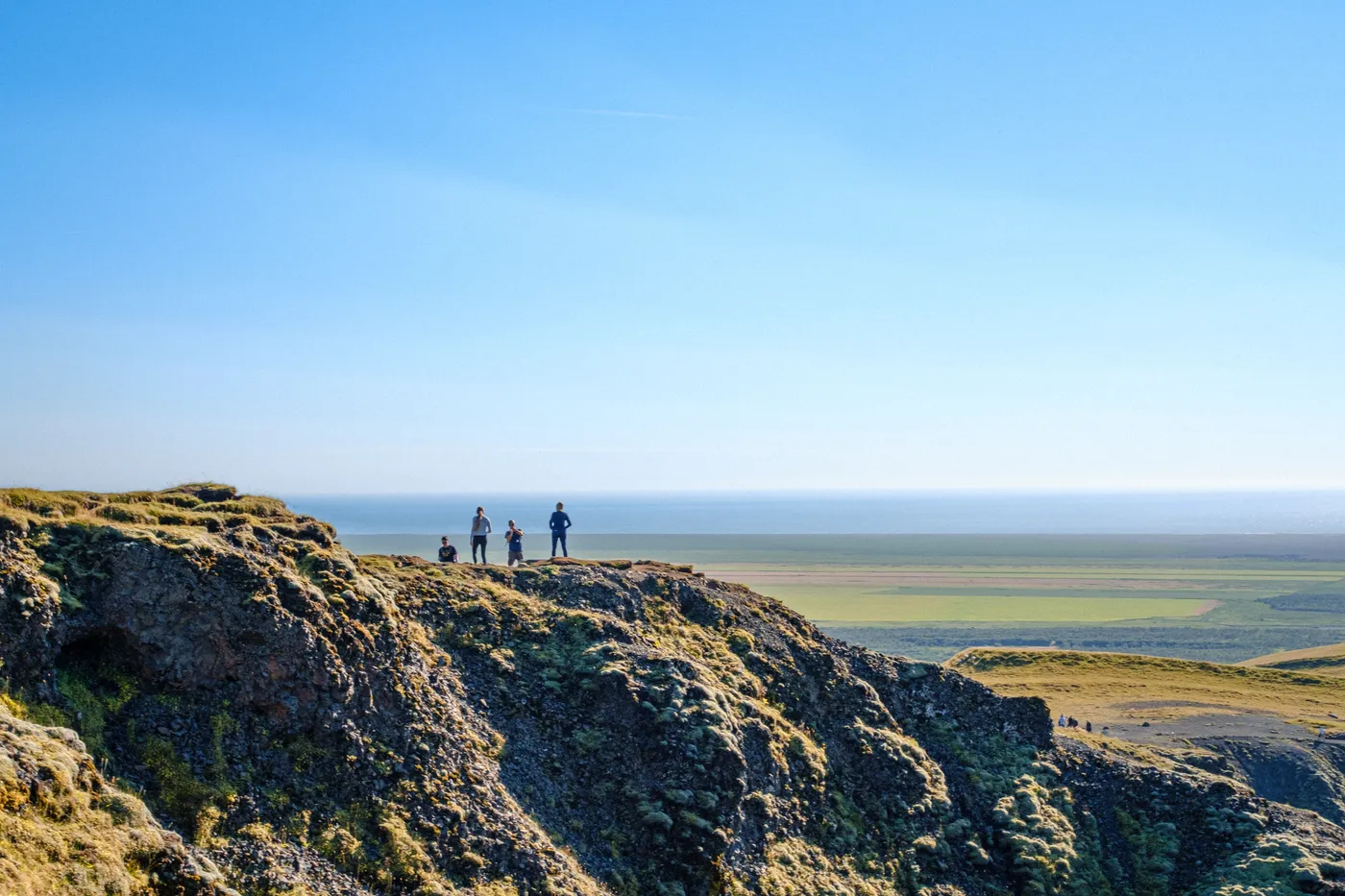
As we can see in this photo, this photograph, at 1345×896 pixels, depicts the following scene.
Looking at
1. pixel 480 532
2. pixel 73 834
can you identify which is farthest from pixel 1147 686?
pixel 73 834

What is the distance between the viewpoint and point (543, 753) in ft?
83.1

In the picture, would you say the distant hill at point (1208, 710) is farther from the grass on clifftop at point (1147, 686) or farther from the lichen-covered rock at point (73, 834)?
the lichen-covered rock at point (73, 834)

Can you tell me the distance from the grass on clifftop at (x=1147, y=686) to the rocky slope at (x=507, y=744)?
1389 inches

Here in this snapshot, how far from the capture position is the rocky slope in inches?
723

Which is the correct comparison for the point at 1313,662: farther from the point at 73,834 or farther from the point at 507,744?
the point at 73,834

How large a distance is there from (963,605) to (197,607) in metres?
141

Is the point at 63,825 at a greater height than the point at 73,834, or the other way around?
the point at 63,825

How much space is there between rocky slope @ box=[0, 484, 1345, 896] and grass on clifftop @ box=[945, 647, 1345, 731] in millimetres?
35287

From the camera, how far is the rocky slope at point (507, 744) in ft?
60.2

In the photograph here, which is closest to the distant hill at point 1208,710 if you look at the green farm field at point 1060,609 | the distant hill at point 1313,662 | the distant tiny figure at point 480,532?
the distant hill at point 1313,662

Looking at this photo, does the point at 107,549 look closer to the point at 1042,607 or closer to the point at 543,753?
the point at 543,753

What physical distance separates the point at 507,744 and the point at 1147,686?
222 ft

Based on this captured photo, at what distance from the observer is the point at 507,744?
25.0 m

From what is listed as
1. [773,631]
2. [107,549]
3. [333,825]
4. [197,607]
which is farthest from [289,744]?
[773,631]
